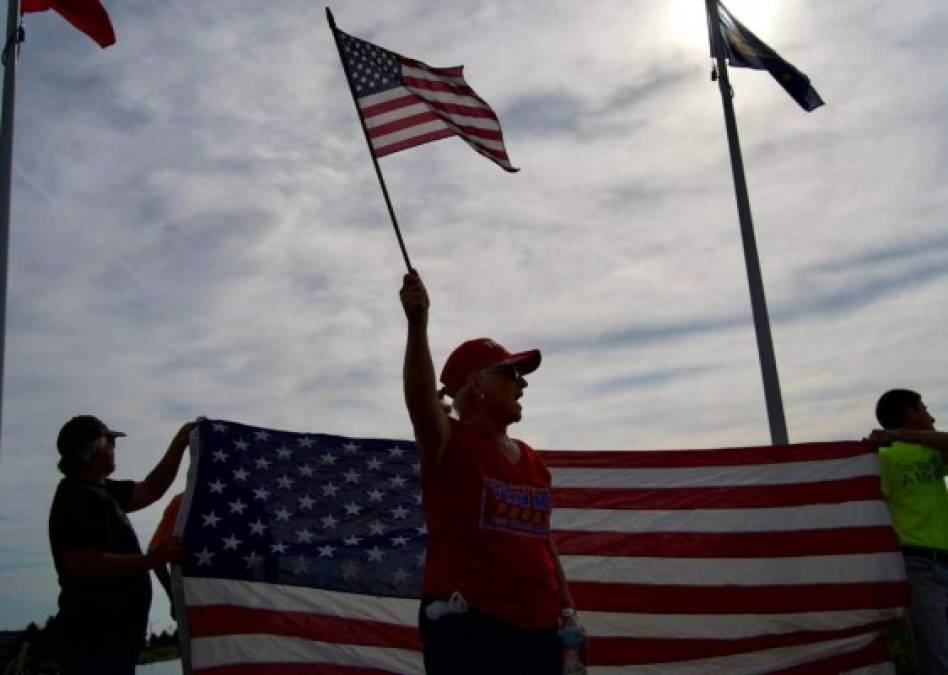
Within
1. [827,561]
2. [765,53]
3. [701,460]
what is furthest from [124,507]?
[765,53]

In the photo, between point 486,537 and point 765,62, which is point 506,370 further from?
point 765,62

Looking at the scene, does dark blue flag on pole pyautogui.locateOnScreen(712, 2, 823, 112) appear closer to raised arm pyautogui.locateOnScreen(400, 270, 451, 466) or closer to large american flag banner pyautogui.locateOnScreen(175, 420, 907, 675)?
large american flag banner pyautogui.locateOnScreen(175, 420, 907, 675)

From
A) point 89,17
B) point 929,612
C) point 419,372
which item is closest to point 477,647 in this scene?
point 419,372

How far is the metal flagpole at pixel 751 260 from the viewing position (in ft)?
28.0

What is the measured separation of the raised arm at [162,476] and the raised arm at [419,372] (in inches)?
101

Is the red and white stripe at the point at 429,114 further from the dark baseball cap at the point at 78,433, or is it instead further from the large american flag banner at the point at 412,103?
the dark baseball cap at the point at 78,433

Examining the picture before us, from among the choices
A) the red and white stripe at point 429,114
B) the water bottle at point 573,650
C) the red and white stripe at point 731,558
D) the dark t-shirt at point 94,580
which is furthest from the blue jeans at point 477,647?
the red and white stripe at point 731,558

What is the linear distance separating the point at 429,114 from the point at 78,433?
2.52 metres

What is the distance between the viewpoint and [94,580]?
13.6ft

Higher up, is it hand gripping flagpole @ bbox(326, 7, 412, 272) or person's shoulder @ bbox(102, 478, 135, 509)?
hand gripping flagpole @ bbox(326, 7, 412, 272)

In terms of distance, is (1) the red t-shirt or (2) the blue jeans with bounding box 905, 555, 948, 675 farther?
(2) the blue jeans with bounding box 905, 555, 948, 675

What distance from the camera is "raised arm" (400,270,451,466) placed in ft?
9.68

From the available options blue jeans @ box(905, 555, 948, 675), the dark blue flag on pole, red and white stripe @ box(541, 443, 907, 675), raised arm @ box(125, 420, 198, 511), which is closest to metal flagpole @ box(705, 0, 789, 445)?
the dark blue flag on pole

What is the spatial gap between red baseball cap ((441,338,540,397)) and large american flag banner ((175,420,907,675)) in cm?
228
